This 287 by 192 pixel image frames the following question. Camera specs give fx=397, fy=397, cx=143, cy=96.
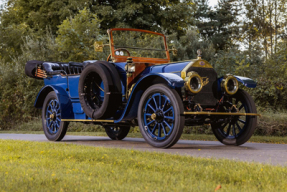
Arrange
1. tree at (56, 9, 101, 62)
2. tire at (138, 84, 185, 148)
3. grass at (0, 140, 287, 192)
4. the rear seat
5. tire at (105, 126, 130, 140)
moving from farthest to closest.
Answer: tree at (56, 9, 101, 62), tire at (105, 126, 130, 140), the rear seat, tire at (138, 84, 185, 148), grass at (0, 140, 287, 192)

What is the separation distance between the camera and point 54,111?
9688 millimetres

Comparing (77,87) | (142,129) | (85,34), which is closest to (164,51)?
(77,87)

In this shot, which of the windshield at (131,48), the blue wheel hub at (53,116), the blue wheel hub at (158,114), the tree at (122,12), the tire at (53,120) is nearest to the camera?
the blue wheel hub at (158,114)

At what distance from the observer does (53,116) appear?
962 centimetres

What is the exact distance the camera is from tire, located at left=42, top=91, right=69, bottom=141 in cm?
940

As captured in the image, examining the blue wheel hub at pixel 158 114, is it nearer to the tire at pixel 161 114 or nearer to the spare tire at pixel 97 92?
the tire at pixel 161 114

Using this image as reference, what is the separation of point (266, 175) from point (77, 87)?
5885 mm

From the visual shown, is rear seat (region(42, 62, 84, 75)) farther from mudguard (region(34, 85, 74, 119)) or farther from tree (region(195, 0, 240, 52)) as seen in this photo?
tree (region(195, 0, 240, 52))

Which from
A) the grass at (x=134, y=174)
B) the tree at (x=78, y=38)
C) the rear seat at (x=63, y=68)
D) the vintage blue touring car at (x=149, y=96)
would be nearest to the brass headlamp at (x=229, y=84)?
the vintage blue touring car at (x=149, y=96)

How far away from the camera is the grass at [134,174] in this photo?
378 centimetres

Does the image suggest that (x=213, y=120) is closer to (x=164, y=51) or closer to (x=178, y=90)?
(x=178, y=90)

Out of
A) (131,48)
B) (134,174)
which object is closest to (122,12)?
(131,48)

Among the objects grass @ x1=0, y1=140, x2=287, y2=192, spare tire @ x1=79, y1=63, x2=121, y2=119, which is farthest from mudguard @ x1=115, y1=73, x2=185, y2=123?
grass @ x1=0, y1=140, x2=287, y2=192

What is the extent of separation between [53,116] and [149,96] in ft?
10.7
